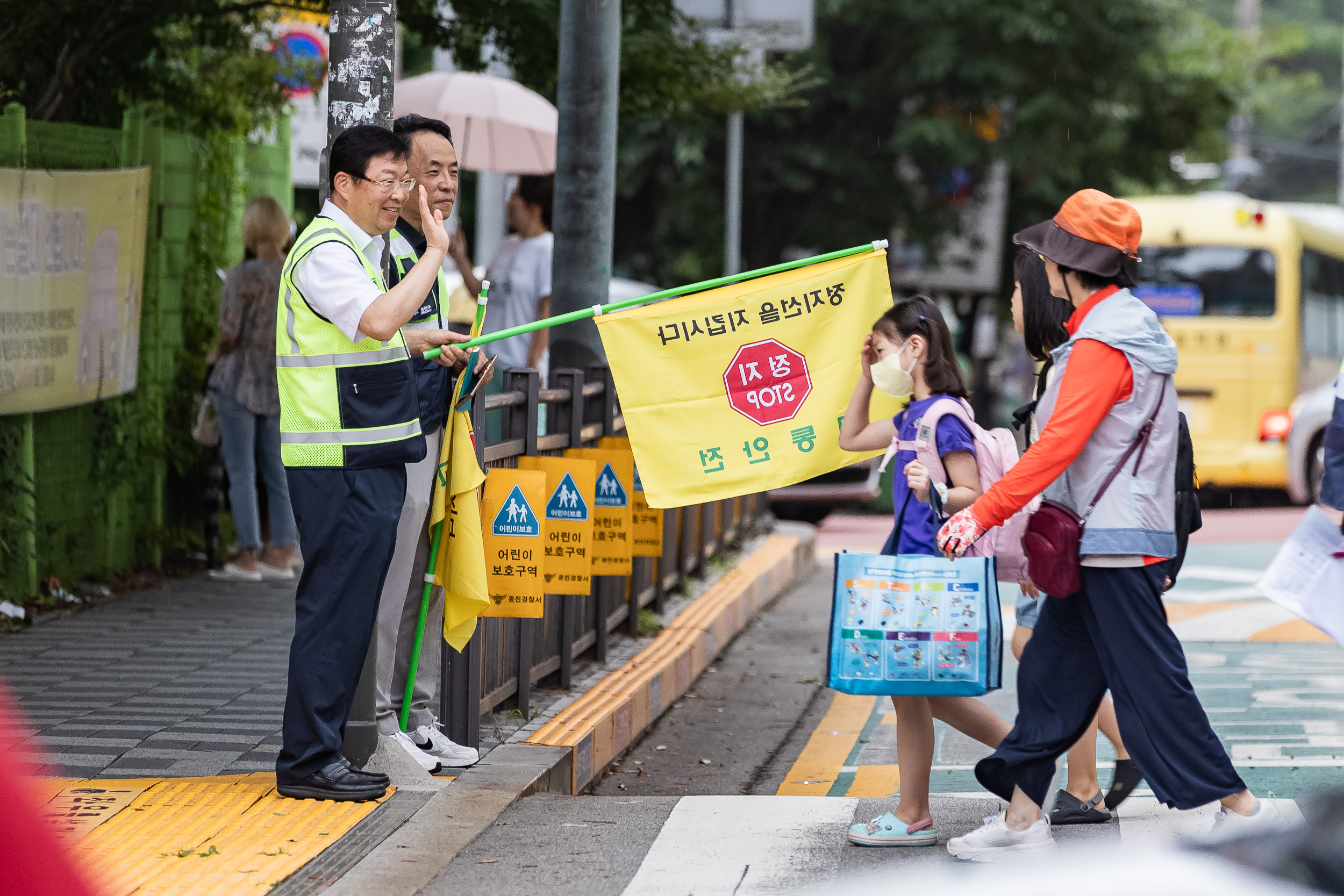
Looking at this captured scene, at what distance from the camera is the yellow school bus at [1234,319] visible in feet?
63.4

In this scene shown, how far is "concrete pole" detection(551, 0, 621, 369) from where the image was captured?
314 inches

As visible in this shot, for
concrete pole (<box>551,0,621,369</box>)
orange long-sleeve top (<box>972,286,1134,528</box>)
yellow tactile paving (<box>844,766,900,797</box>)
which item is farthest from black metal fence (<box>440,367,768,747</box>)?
orange long-sleeve top (<box>972,286,1134,528</box>)

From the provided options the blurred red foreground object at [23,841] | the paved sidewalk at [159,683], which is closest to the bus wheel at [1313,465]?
the paved sidewalk at [159,683]

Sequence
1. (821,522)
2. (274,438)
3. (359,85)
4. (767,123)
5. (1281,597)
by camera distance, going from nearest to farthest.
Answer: (1281,597) → (359,85) → (274,438) → (821,522) → (767,123)

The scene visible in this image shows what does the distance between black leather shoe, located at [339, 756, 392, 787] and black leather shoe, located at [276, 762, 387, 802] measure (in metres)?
0.02

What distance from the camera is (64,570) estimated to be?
8570 millimetres

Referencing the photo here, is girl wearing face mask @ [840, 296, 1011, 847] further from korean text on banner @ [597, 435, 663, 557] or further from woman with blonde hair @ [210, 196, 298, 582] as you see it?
woman with blonde hair @ [210, 196, 298, 582]

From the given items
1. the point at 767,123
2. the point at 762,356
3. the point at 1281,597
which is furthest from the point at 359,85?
the point at 767,123

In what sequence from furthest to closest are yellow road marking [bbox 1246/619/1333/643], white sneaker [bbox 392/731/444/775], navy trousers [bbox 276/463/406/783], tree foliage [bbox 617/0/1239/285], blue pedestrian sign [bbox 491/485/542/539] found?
tree foliage [bbox 617/0/1239/285], yellow road marking [bbox 1246/619/1333/643], blue pedestrian sign [bbox 491/485/542/539], white sneaker [bbox 392/731/444/775], navy trousers [bbox 276/463/406/783]

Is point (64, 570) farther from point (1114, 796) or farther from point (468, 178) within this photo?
point (468, 178)

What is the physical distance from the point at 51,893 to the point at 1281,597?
3.52m

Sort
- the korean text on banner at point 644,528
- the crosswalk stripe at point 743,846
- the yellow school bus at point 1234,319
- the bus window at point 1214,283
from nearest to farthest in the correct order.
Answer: the crosswalk stripe at point 743,846 < the korean text on banner at point 644,528 < the yellow school bus at point 1234,319 < the bus window at point 1214,283

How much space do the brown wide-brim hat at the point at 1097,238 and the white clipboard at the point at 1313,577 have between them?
0.85 metres

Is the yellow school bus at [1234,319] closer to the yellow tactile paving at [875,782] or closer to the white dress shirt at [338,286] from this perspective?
the yellow tactile paving at [875,782]
